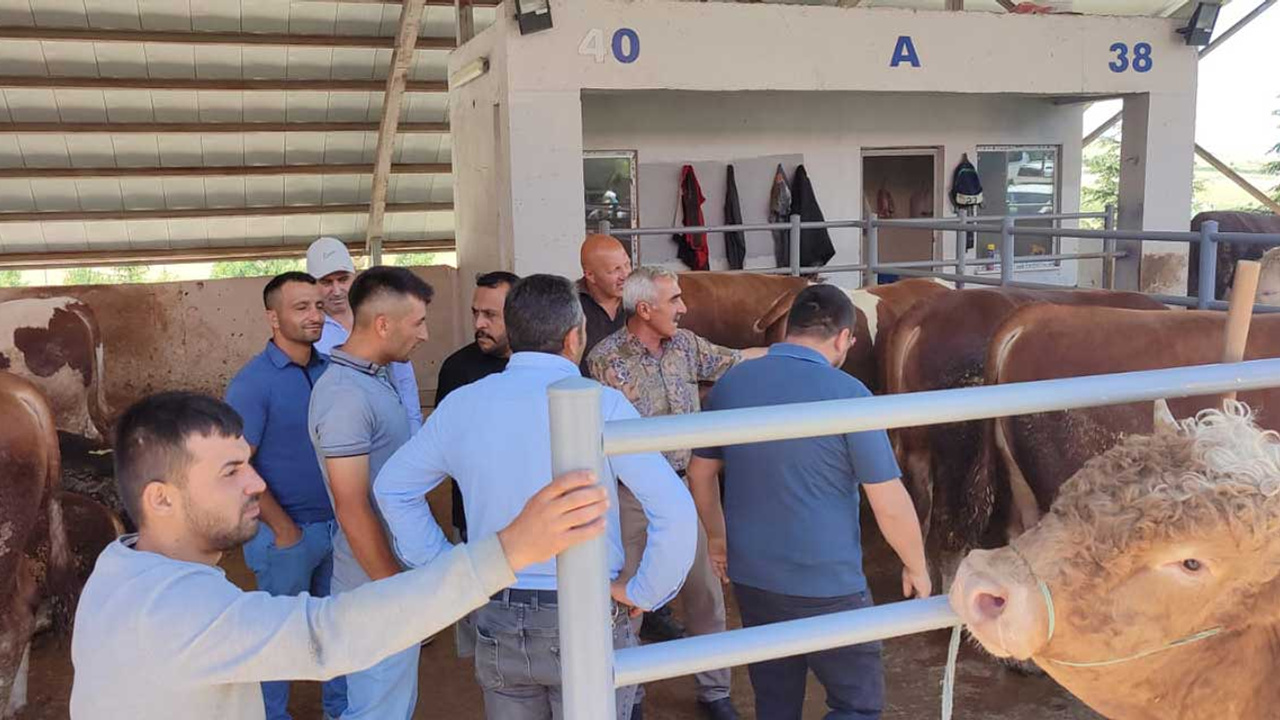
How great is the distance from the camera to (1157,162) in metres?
8.81

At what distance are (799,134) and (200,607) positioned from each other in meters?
8.76

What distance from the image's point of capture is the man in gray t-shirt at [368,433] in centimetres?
243

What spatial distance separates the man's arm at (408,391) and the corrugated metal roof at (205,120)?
693 cm

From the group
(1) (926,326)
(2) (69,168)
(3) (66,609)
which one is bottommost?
(3) (66,609)

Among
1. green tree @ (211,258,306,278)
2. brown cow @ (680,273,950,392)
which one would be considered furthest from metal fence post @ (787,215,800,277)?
green tree @ (211,258,306,278)

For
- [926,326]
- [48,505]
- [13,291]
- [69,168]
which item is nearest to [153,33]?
[69,168]

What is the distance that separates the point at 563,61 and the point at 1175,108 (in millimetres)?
5124

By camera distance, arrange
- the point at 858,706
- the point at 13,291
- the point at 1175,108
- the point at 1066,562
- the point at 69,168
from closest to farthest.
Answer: the point at 1066,562 < the point at 858,706 < the point at 13,291 < the point at 1175,108 < the point at 69,168

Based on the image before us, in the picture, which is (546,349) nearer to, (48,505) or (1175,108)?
(48,505)

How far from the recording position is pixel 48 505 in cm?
381

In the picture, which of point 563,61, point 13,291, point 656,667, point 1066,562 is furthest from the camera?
point 563,61

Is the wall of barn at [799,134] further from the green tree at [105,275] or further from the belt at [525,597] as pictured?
the belt at [525,597]

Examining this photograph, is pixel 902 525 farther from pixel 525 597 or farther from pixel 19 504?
pixel 19 504

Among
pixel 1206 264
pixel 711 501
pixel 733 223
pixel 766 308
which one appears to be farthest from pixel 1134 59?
pixel 711 501
